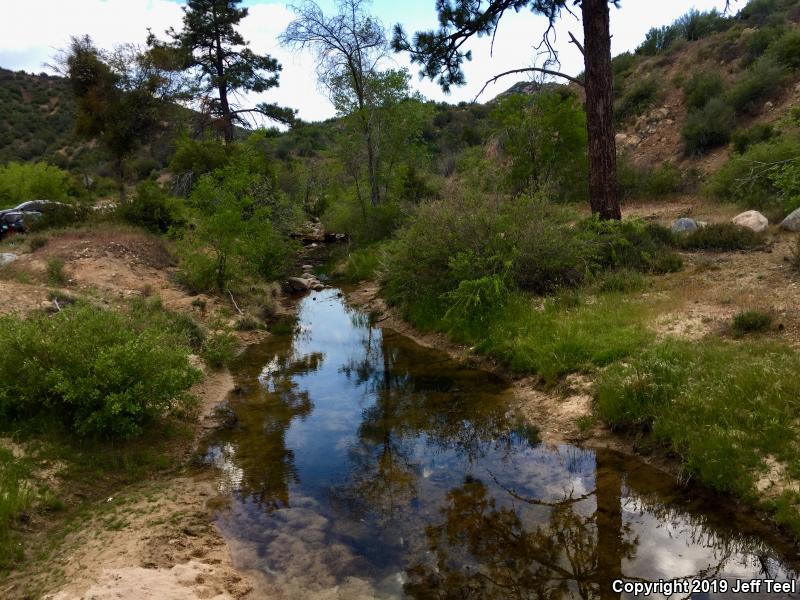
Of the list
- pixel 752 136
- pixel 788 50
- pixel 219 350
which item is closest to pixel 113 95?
pixel 219 350

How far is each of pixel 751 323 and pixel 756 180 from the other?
396 inches

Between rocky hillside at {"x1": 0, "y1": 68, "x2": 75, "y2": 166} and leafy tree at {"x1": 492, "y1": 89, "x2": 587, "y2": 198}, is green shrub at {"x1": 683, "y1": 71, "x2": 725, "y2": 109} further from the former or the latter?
rocky hillside at {"x1": 0, "y1": 68, "x2": 75, "y2": 166}

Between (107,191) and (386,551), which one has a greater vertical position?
(107,191)

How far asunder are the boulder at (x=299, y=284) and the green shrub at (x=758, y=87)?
73.1 feet

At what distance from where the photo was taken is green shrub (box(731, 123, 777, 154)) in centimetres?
2122

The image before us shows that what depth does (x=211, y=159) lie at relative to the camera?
70.4 ft

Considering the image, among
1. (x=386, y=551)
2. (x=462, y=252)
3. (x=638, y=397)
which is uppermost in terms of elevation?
(x=462, y=252)

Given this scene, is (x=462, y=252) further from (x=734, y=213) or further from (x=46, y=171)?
(x=46, y=171)

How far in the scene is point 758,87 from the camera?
24766 mm

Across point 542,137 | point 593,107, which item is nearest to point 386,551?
point 593,107

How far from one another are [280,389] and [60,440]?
3.50 meters

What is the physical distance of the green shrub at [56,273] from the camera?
1210 cm

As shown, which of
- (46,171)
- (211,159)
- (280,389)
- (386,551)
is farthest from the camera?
(46,171)

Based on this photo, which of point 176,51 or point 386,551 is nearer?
point 386,551
